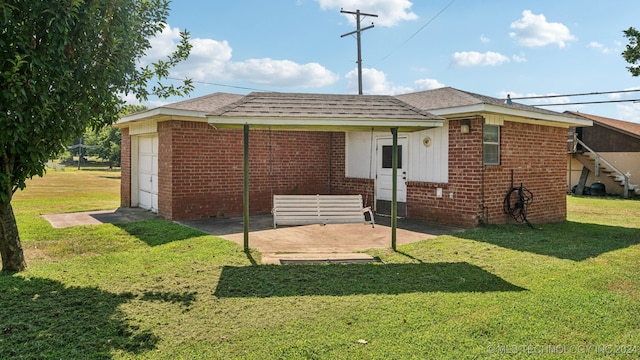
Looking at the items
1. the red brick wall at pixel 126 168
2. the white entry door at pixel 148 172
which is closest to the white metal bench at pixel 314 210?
the white entry door at pixel 148 172

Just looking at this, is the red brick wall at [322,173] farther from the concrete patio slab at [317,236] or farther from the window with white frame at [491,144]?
the concrete patio slab at [317,236]

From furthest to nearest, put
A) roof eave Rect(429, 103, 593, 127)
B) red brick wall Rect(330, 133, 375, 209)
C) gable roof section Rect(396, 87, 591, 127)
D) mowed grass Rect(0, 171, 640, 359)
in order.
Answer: red brick wall Rect(330, 133, 375, 209) → gable roof section Rect(396, 87, 591, 127) → roof eave Rect(429, 103, 593, 127) → mowed grass Rect(0, 171, 640, 359)

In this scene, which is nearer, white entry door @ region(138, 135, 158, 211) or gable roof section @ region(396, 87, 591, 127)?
gable roof section @ region(396, 87, 591, 127)

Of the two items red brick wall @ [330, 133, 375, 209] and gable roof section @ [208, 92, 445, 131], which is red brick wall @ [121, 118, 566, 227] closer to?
red brick wall @ [330, 133, 375, 209]

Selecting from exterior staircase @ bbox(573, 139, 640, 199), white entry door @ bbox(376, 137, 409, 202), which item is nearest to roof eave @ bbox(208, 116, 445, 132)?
white entry door @ bbox(376, 137, 409, 202)

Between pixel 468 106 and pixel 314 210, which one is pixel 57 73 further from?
pixel 468 106

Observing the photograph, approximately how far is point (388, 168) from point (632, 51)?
20.4 ft

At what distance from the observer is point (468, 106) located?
855 cm

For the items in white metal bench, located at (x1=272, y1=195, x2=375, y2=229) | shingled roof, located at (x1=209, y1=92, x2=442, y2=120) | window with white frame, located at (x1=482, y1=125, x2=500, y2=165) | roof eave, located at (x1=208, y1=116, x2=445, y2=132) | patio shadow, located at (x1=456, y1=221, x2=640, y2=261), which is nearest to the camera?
roof eave, located at (x1=208, y1=116, x2=445, y2=132)

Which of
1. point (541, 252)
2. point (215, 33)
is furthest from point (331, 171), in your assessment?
point (215, 33)

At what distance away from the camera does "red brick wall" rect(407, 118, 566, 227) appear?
8.97 m

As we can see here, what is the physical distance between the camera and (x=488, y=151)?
9.17m

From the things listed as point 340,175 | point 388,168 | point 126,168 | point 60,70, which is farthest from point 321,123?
point 126,168

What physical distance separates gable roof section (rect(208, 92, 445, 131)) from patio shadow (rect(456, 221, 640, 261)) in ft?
8.78
